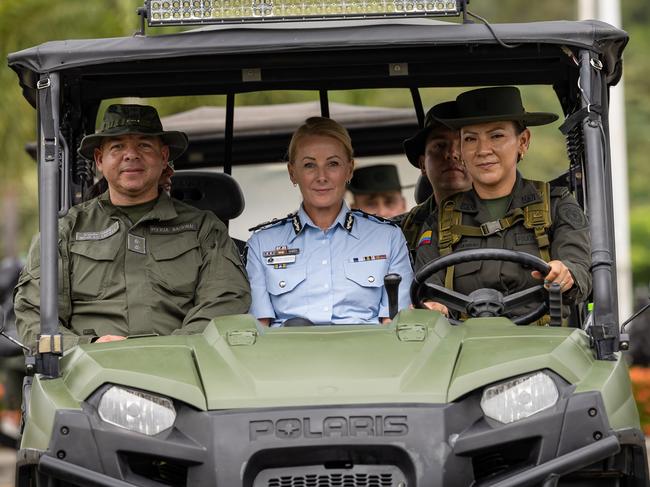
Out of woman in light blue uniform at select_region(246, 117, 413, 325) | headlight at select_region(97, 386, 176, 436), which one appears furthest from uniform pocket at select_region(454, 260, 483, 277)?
headlight at select_region(97, 386, 176, 436)

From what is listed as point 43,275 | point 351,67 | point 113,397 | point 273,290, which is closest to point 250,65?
point 351,67

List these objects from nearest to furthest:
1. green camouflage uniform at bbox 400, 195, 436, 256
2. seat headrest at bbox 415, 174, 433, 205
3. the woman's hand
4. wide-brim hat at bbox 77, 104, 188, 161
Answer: the woman's hand
wide-brim hat at bbox 77, 104, 188, 161
green camouflage uniform at bbox 400, 195, 436, 256
seat headrest at bbox 415, 174, 433, 205

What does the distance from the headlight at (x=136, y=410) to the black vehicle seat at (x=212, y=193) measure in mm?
2719

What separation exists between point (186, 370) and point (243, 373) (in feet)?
0.64

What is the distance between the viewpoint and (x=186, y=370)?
188 inches

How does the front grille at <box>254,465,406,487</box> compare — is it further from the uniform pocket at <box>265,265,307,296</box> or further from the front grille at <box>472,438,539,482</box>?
the uniform pocket at <box>265,265,307,296</box>

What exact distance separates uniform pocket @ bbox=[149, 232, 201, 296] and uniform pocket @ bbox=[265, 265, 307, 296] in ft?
1.03

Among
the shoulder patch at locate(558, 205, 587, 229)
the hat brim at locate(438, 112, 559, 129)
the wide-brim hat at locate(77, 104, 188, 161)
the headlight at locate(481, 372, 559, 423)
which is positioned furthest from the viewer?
the wide-brim hat at locate(77, 104, 188, 161)

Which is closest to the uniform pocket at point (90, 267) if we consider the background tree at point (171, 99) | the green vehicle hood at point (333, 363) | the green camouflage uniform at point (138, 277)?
the green camouflage uniform at point (138, 277)

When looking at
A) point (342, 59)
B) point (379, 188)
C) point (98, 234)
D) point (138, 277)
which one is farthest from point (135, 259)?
point (379, 188)

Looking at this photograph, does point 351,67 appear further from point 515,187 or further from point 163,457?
point 163,457

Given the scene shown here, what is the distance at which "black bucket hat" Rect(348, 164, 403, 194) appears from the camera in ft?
31.5

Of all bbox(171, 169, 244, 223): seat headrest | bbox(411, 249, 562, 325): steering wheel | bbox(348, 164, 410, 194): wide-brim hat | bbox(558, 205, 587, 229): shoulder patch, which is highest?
bbox(348, 164, 410, 194): wide-brim hat

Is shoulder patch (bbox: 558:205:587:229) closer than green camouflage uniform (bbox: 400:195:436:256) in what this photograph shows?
Yes
